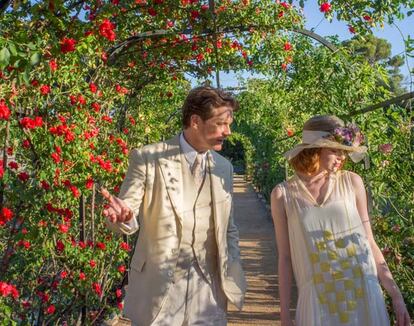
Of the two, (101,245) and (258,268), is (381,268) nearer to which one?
(101,245)

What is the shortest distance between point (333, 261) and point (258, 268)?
4.78 m

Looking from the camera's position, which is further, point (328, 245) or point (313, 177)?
point (313, 177)

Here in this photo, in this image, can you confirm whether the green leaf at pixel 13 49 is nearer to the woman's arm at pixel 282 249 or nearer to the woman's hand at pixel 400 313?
the woman's arm at pixel 282 249

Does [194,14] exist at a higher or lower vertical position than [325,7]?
higher

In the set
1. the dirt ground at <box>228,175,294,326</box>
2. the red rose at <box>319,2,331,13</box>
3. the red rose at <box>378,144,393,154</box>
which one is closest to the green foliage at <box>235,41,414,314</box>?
the red rose at <box>378,144,393,154</box>

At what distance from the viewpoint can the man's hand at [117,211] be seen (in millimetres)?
1696

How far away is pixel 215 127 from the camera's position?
6.07ft

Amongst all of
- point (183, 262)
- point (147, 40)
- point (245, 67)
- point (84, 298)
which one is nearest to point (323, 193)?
point (183, 262)

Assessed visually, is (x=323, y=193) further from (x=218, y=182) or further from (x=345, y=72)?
(x=345, y=72)

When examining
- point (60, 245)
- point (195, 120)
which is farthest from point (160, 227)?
point (60, 245)

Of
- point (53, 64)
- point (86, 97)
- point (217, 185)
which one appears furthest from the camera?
point (86, 97)

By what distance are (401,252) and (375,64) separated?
108cm

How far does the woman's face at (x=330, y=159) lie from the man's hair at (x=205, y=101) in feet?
1.16

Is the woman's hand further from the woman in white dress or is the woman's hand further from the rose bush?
the rose bush
